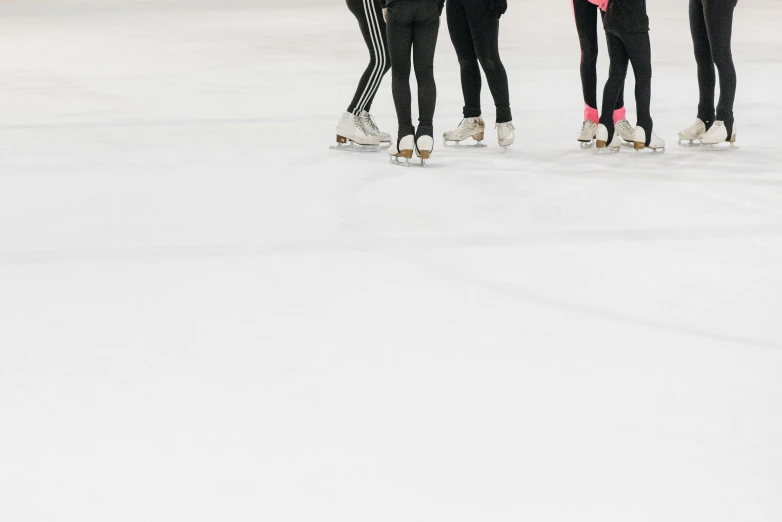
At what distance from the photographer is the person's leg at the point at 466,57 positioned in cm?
504

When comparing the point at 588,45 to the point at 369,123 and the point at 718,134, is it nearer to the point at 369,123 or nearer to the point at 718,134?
the point at 718,134

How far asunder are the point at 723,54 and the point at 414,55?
137 centimetres

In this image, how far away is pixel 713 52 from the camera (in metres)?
4.91

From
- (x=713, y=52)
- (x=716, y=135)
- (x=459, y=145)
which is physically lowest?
(x=459, y=145)

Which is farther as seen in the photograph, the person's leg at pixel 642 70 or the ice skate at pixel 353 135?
the ice skate at pixel 353 135

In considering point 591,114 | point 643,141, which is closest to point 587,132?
point 591,114

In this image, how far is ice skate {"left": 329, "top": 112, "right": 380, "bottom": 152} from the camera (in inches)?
199

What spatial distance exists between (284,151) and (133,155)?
2.16 ft

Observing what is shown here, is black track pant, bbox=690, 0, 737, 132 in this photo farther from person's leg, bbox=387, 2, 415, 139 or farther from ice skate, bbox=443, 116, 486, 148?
person's leg, bbox=387, 2, 415, 139

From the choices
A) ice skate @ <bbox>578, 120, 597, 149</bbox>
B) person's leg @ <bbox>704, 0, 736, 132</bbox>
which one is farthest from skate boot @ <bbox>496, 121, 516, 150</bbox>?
person's leg @ <bbox>704, 0, 736, 132</bbox>

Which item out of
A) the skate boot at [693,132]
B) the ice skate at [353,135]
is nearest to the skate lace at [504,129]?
the ice skate at [353,135]

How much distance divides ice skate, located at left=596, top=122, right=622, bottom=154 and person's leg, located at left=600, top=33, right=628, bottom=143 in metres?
0.03

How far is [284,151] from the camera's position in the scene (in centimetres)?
498

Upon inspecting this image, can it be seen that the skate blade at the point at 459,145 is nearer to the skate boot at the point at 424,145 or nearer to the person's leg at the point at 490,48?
the person's leg at the point at 490,48
